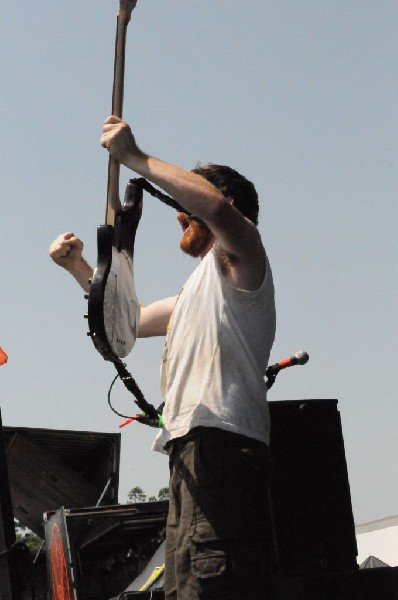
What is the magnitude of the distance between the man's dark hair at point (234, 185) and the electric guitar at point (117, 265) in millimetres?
287

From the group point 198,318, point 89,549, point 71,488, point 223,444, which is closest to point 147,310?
point 198,318

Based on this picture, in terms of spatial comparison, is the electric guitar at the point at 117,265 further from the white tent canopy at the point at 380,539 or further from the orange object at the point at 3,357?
the white tent canopy at the point at 380,539

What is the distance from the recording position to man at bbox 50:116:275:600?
9.92 ft

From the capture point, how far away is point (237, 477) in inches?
122

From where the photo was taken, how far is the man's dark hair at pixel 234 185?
3510mm

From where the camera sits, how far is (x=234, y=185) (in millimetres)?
3529

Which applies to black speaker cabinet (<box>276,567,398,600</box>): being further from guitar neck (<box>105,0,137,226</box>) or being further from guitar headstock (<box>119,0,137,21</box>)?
guitar headstock (<box>119,0,137,21</box>)

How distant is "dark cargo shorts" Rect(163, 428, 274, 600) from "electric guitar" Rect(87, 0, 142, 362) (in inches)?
16.5

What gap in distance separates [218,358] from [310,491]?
68.7 inches

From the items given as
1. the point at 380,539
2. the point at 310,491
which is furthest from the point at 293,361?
the point at 380,539

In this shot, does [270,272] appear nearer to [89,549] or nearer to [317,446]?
[317,446]

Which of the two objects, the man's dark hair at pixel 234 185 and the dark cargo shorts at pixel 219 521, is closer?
the dark cargo shorts at pixel 219 521

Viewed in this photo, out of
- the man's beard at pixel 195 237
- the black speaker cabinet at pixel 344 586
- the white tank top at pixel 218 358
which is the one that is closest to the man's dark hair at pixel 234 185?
the man's beard at pixel 195 237

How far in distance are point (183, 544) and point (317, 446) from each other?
1.84 m
